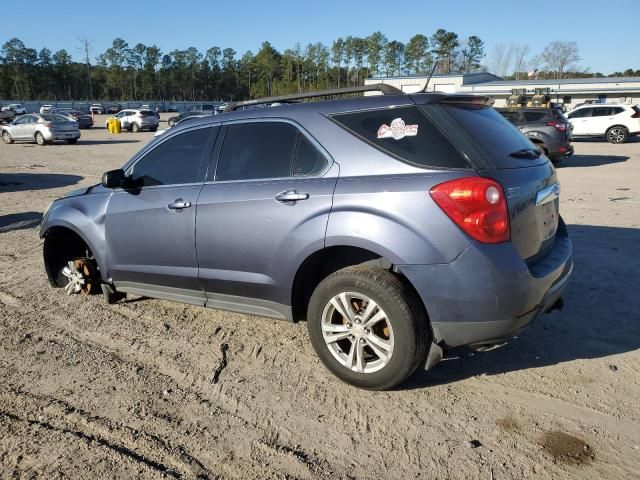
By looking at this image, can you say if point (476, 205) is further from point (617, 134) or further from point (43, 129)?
point (43, 129)

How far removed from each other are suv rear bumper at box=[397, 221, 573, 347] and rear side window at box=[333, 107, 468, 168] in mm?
559

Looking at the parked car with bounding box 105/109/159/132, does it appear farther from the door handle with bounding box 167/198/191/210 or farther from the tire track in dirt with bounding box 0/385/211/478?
the tire track in dirt with bounding box 0/385/211/478

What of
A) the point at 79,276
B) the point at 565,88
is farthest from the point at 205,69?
the point at 79,276

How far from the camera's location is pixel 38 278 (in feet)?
18.8

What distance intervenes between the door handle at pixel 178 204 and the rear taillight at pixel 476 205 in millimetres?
1929

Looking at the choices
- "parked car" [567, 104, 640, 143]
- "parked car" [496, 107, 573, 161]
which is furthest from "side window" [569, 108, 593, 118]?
A: "parked car" [496, 107, 573, 161]

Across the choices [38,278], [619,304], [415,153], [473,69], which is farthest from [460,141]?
[473,69]

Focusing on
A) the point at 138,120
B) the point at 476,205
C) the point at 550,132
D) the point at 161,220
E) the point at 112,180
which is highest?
the point at 476,205

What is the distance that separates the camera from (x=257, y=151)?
12.2 ft

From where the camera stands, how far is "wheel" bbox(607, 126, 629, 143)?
2261 centimetres

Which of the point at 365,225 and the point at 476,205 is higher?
the point at 476,205

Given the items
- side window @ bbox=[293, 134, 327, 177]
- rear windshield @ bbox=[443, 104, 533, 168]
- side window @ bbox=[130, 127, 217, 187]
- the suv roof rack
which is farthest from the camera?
side window @ bbox=[130, 127, 217, 187]

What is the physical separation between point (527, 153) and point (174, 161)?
2.67 metres

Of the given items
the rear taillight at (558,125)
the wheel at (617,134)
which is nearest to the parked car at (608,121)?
the wheel at (617,134)
